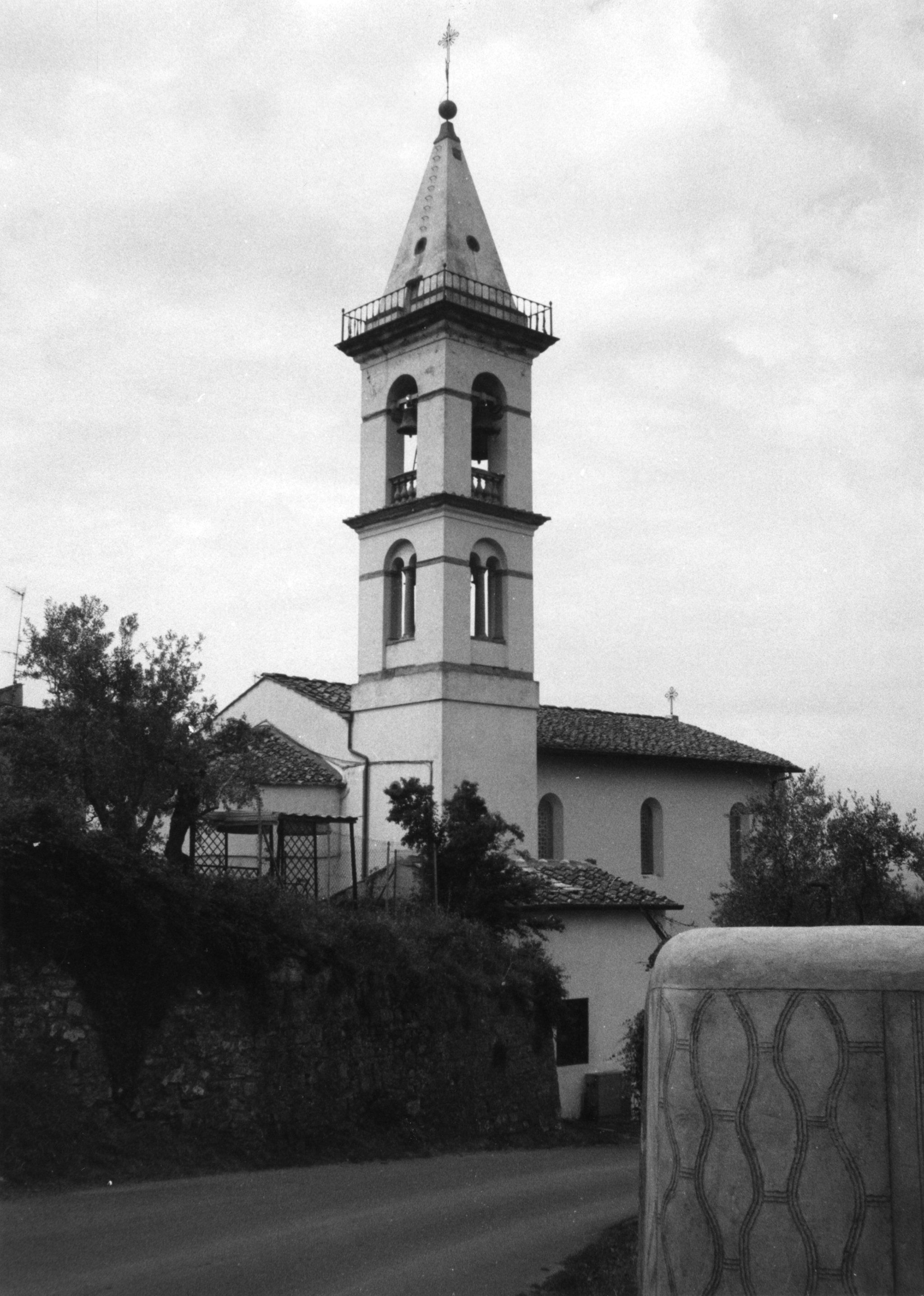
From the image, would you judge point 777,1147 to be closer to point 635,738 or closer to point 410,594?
point 410,594

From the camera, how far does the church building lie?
3000 centimetres

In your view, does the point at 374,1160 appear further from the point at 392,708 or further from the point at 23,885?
the point at 392,708

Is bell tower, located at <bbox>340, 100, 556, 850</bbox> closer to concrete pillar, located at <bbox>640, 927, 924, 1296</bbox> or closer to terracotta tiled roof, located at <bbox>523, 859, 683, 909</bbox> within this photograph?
terracotta tiled roof, located at <bbox>523, 859, 683, 909</bbox>

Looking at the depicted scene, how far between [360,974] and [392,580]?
15642 mm

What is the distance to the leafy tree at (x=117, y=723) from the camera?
19.8m

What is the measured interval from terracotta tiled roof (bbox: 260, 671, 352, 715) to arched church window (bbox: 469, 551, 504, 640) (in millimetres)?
3681

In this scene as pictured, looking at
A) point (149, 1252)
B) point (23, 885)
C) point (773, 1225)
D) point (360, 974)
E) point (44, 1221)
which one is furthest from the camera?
point (360, 974)

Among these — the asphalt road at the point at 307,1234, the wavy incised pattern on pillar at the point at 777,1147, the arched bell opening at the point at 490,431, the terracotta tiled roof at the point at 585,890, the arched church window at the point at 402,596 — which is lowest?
the asphalt road at the point at 307,1234

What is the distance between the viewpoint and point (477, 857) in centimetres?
2388

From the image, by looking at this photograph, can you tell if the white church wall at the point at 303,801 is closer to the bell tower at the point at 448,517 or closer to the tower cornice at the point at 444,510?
the bell tower at the point at 448,517

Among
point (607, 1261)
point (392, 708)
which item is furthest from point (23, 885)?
point (392, 708)

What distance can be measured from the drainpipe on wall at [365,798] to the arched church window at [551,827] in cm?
486

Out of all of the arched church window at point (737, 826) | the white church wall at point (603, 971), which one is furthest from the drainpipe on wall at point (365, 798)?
the arched church window at point (737, 826)

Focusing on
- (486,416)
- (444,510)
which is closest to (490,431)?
(486,416)
